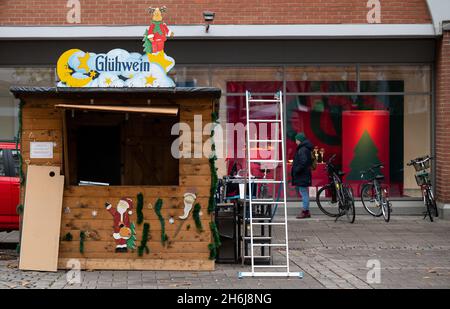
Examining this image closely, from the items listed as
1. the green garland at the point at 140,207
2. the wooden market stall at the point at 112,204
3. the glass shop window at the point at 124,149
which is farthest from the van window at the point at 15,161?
the green garland at the point at 140,207

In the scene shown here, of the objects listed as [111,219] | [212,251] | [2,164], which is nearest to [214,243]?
[212,251]

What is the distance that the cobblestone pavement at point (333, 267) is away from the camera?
1045 centimetres

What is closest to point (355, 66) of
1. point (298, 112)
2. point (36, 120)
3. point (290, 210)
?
point (298, 112)

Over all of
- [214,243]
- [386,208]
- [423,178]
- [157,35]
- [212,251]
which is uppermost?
[157,35]

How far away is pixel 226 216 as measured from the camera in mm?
12109

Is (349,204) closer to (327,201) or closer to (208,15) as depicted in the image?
(327,201)

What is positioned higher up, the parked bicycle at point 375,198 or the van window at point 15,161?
the van window at point 15,161

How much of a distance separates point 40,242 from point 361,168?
9174 millimetres

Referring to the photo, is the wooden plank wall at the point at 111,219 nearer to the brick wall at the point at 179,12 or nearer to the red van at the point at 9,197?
the red van at the point at 9,197

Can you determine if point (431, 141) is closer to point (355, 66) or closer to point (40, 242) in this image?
point (355, 66)

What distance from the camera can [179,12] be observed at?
699 inches

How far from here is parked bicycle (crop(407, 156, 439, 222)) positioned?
17.5 m

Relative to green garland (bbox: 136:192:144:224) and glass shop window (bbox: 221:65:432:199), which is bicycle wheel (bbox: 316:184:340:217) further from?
green garland (bbox: 136:192:144:224)

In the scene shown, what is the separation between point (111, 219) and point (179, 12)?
7350 mm
